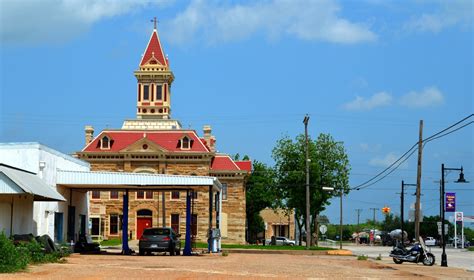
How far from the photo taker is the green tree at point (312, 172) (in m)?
74.3

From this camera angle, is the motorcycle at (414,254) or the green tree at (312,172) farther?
the green tree at (312,172)

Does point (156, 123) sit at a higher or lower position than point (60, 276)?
higher

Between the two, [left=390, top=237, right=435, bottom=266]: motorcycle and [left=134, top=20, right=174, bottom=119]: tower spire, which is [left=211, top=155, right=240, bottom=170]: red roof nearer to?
[left=134, top=20, right=174, bottom=119]: tower spire

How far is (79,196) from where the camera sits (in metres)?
43.6

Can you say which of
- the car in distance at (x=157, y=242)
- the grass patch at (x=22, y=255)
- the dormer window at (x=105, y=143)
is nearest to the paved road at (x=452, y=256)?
the car in distance at (x=157, y=242)

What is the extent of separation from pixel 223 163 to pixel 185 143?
465 cm

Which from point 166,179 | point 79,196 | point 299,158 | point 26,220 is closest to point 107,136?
point 299,158

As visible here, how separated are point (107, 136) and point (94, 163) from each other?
320cm

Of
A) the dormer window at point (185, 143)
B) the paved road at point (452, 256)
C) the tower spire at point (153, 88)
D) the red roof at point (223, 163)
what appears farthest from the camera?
the tower spire at point (153, 88)

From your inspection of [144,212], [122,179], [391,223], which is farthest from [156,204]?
[391,223]

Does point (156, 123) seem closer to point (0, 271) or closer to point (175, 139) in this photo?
point (175, 139)

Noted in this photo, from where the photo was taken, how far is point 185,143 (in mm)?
76188

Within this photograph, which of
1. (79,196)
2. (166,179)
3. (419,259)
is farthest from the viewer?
(79,196)

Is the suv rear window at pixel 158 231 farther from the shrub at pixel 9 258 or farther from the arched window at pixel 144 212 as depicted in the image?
the arched window at pixel 144 212
